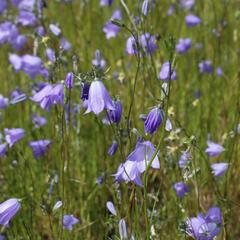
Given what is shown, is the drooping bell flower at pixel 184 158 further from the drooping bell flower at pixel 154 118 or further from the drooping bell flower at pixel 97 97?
the drooping bell flower at pixel 97 97

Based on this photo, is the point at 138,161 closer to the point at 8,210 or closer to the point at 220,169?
the point at 8,210

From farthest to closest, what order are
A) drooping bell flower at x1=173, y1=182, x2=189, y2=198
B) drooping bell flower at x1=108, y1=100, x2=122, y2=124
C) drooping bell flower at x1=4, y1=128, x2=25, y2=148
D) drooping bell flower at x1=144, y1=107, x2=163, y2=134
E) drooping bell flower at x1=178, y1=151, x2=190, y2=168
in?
drooping bell flower at x1=4, y1=128, x2=25, y2=148
drooping bell flower at x1=173, y1=182, x2=189, y2=198
drooping bell flower at x1=178, y1=151, x2=190, y2=168
drooping bell flower at x1=108, y1=100, x2=122, y2=124
drooping bell flower at x1=144, y1=107, x2=163, y2=134

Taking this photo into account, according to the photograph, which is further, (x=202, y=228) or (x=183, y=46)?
(x=183, y=46)

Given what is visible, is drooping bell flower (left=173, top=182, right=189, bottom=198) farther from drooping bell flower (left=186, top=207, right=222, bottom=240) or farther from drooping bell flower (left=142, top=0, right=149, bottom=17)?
drooping bell flower (left=142, top=0, right=149, bottom=17)

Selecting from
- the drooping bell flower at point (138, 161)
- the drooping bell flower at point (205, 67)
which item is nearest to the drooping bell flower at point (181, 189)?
the drooping bell flower at point (138, 161)

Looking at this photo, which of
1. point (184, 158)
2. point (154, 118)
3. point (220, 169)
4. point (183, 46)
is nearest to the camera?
point (154, 118)

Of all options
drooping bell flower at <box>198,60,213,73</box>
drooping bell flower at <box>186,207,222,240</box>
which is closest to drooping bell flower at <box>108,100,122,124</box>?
drooping bell flower at <box>186,207,222,240</box>

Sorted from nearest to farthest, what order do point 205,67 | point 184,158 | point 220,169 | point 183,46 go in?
point 184,158 → point 220,169 → point 205,67 → point 183,46

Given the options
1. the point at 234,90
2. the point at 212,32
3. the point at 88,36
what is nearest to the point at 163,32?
the point at 212,32

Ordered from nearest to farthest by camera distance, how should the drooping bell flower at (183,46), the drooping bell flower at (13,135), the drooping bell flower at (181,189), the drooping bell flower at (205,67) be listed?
the drooping bell flower at (181,189) < the drooping bell flower at (13,135) < the drooping bell flower at (205,67) < the drooping bell flower at (183,46)

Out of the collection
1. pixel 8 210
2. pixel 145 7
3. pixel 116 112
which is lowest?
pixel 8 210

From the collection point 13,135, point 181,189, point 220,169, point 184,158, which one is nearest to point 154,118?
point 184,158
